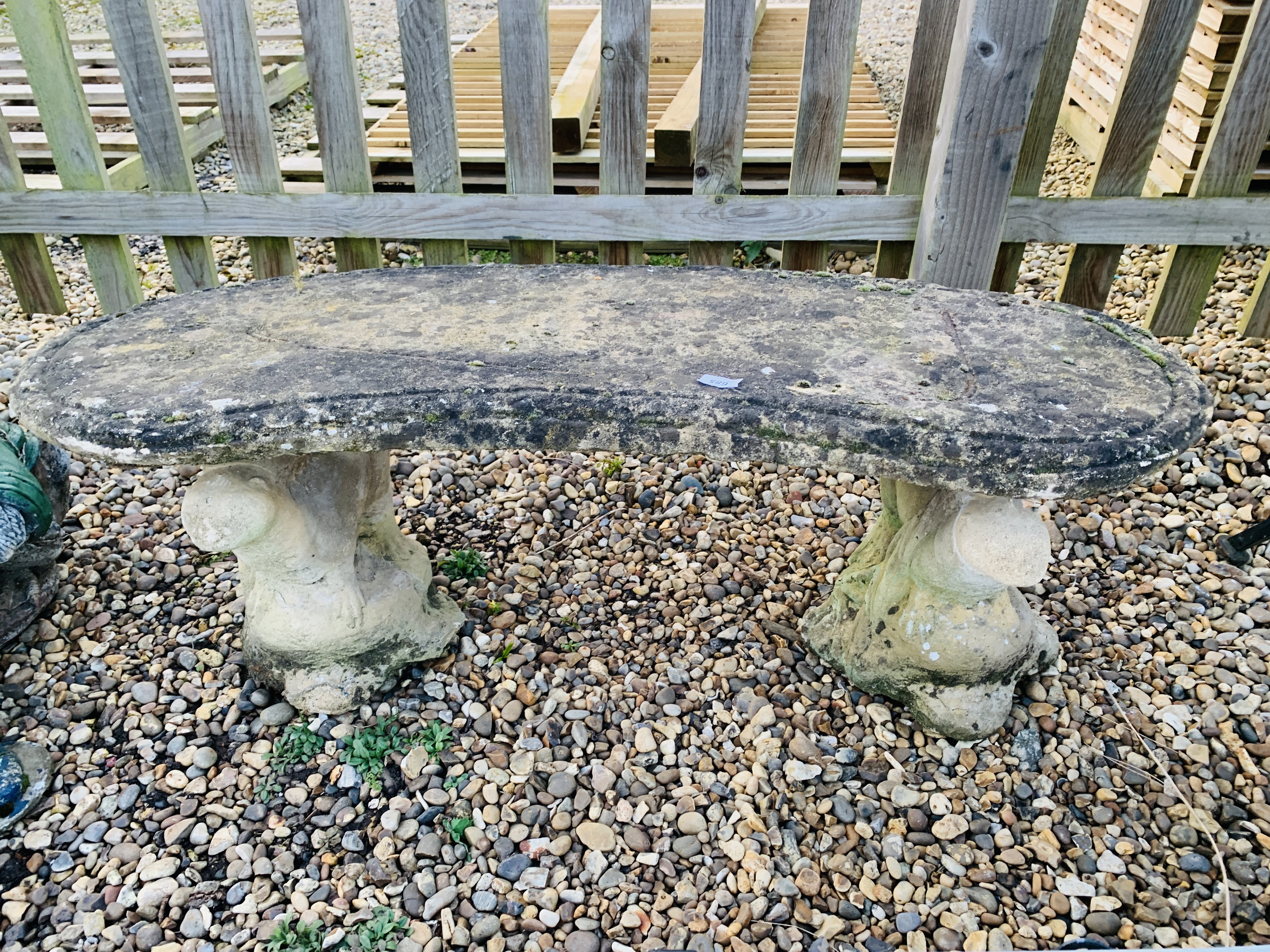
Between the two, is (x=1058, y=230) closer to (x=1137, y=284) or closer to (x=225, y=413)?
(x=1137, y=284)

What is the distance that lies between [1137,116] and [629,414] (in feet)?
6.78

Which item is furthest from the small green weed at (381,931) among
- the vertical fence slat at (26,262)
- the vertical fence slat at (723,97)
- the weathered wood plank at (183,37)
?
the weathered wood plank at (183,37)

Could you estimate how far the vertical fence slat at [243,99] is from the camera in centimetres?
268

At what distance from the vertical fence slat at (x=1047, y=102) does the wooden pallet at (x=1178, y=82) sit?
0.54 metres

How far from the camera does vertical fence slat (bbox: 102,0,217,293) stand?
8.92ft

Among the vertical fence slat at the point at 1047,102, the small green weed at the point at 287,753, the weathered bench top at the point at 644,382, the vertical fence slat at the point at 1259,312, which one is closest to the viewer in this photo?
the weathered bench top at the point at 644,382

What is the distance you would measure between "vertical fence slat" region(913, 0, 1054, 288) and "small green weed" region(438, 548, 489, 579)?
161cm

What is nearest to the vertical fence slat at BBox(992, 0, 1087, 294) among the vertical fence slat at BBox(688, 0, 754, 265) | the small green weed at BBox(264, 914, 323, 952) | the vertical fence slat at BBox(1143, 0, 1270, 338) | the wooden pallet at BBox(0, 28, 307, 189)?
the vertical fence slat at BBox(1143, 0, 1270, 338)

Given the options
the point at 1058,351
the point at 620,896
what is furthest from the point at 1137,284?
the point at 620,896

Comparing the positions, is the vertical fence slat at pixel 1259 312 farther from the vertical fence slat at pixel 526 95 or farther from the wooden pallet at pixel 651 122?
the vertical fence slat at pixel 526 95

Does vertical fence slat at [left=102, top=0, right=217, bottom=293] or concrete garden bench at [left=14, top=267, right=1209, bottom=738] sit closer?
concrete garden bench at [left=14, top=267, right=1209, bottom=738]

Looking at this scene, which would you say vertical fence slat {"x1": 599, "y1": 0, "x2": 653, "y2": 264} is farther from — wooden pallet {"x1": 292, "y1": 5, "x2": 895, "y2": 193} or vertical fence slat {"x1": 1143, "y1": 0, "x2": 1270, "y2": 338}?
vertical fence slat {"x1": 1143, "y1": 0, "x2": 1270, "y2": 338}

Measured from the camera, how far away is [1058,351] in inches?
73.2

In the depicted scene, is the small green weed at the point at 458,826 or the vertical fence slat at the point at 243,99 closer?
the small green weed at the point at 458,826
